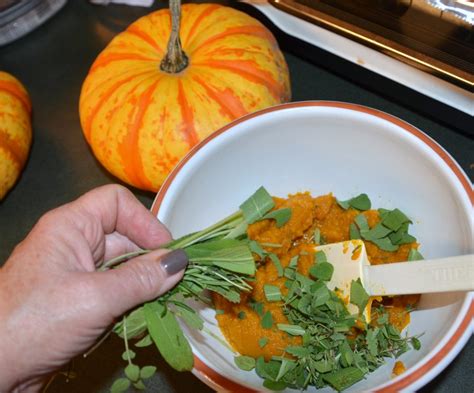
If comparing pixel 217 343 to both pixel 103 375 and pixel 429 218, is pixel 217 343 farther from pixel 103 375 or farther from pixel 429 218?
pixel 429 218

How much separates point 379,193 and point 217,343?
15.8 inches

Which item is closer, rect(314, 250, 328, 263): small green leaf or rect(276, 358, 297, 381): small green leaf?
rect(276, 358, 297, 381): small green leaf

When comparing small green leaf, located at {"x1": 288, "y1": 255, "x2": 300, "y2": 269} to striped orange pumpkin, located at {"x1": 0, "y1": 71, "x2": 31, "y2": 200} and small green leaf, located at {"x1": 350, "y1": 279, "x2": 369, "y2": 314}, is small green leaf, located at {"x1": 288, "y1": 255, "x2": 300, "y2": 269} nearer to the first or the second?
small green leaf, located at {"x1": 350, "y1": 279, "x2": 369, "y2": 314}

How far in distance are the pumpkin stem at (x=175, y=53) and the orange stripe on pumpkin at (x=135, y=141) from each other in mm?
46

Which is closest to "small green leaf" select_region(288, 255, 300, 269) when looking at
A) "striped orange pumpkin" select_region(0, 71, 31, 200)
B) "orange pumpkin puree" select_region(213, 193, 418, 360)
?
"orange pumpkin puree" select_region(213, 193, 418, 360)

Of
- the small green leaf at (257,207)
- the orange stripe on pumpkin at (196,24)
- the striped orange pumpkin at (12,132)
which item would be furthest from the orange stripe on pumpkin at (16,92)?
the small green leaf at (257,207)

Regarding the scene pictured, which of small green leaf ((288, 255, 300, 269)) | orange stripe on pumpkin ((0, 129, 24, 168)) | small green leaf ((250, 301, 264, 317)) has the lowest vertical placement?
orange stripe on pumpkin ((0, 129, 24, 168))

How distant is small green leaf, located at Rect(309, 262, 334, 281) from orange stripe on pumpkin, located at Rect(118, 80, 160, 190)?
0.42 m

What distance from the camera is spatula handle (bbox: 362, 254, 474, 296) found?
29.5 inches

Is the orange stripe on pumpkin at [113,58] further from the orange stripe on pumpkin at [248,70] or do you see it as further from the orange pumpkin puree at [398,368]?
the orange pumpkin puree at [398,368]

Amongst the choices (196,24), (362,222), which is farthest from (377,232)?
(196,24)

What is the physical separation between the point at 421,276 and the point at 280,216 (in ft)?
0.90

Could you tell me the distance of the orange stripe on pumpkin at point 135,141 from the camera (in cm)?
114

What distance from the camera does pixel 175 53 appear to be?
3.82 feet
